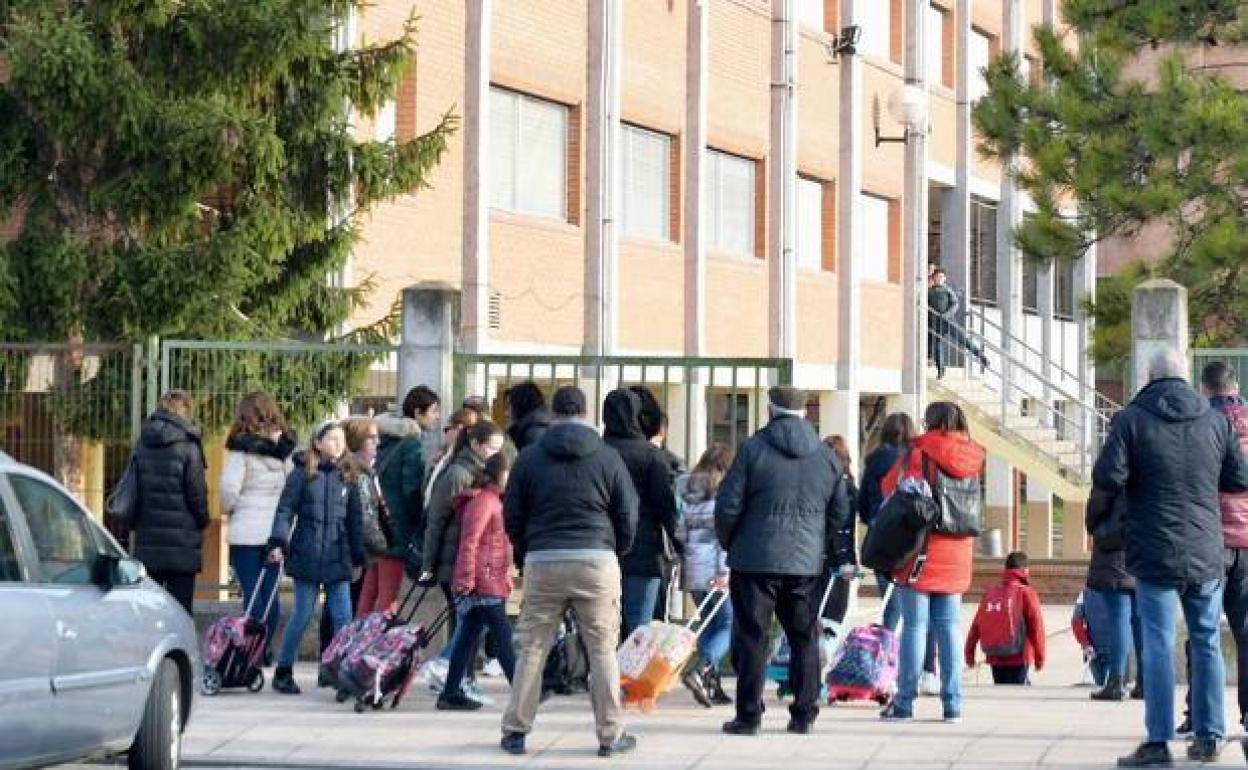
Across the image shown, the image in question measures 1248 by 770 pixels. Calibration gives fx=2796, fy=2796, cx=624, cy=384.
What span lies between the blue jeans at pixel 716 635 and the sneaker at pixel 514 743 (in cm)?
263

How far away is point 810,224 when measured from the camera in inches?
1505

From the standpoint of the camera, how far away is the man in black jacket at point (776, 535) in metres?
14.5

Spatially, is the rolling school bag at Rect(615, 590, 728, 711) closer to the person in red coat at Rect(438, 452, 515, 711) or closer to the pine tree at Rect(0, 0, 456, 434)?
the person in red coat at Rect(438, 452, 515, 711)

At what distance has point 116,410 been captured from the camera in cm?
1986

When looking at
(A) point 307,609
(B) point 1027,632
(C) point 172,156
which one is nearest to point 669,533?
(A) point 307,609

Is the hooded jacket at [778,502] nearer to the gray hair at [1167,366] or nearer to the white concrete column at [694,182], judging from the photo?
the gray hair at [1167,366]

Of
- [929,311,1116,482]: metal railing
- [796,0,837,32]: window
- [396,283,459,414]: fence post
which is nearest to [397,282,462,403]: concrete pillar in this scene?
[396,283,459,414]: fence post

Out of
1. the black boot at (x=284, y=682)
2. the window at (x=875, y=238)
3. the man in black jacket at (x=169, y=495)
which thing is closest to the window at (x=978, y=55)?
the window at (x=875, y=238)

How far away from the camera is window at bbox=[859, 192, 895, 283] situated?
40341 mm

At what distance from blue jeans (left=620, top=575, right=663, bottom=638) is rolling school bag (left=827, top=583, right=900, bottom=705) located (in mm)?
1165

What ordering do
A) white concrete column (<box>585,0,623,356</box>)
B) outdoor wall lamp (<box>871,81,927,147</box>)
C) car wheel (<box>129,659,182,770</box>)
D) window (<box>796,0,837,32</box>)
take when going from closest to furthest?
car wheel (<box>129,659,182,770</box>) → white concrete column (<box>585,0,623,356</box>) → outdoor wall lamp (<box>871,81,927,147</box>) → window (<box>796,0,837,32</box>)

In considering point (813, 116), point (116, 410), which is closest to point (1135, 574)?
point (116, 410)

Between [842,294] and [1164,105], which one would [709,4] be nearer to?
[842,294]

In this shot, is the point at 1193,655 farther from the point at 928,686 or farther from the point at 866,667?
the point at 928,686
